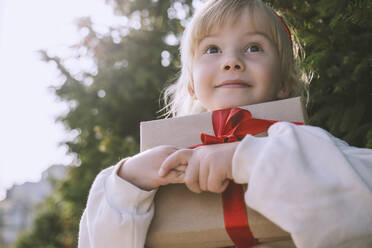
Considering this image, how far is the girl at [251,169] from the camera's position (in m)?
0.82

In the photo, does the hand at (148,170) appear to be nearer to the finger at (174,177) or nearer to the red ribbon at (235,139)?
Result: the finger at (174,177)

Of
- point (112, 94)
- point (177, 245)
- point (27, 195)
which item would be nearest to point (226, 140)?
point (177, 245)

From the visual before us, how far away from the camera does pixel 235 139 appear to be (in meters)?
1.09

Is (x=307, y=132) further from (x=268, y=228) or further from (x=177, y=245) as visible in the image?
(x=177, y=245)

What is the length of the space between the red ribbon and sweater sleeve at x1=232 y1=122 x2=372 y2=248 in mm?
92

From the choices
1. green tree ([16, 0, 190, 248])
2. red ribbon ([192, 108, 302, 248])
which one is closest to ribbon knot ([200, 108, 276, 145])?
red ribbon ([192, 108, 302, 248])

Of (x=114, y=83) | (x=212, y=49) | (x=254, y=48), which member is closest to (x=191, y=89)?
(x=212, y=49)

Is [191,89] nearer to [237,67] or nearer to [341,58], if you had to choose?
[237,67]

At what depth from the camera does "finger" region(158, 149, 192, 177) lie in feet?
3.22

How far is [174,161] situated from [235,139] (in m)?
0.24

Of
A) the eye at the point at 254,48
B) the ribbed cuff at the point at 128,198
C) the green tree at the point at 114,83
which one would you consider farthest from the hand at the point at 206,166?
the green tree at the point at 114,83

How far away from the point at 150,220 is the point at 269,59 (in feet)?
2.84

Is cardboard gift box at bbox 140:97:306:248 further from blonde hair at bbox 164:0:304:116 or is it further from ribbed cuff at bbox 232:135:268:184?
blonde hair at bbox 164:0:304:116

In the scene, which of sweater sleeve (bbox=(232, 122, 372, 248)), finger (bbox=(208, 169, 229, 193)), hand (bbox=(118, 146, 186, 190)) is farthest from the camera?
hand (bbox=(118, 146, 186, 190))
